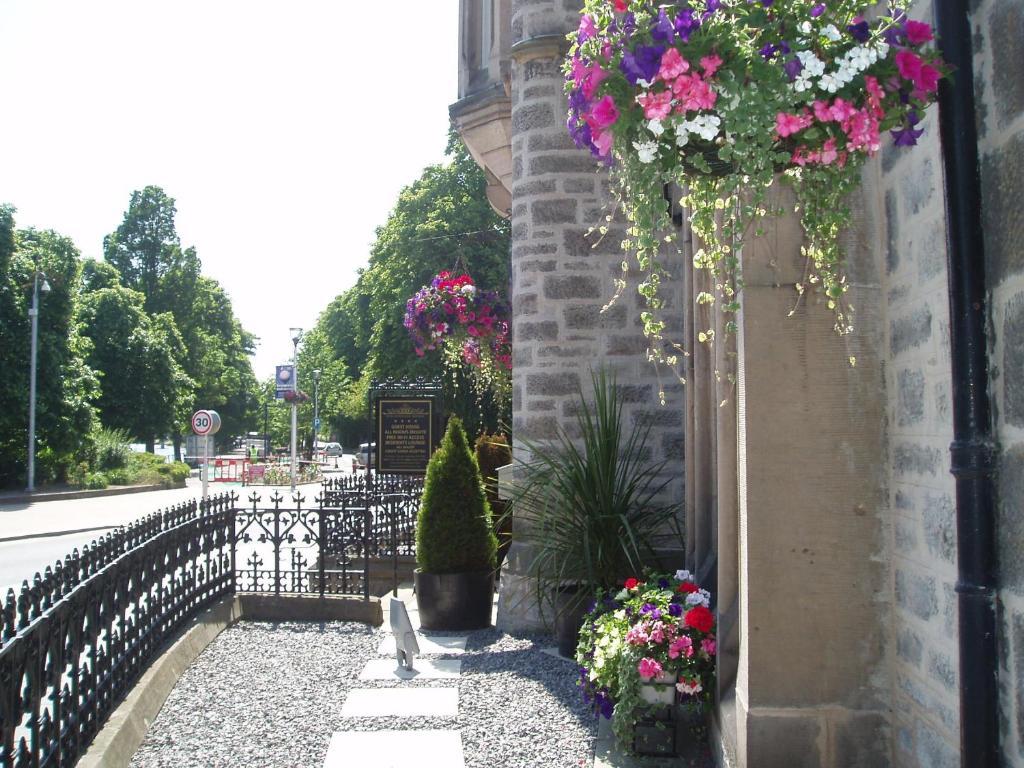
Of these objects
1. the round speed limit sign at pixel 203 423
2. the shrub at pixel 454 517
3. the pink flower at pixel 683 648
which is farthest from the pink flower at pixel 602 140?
the round speed limit sign at pixel 203 423

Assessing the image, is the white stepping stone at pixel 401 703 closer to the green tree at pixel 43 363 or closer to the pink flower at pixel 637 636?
the pink flower at pixel 637 636

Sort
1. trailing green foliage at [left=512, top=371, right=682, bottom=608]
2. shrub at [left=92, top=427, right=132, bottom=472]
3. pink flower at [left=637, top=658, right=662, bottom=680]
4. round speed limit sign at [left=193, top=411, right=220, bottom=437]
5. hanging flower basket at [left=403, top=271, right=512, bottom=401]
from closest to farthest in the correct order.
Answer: pink flower at [left=637, top=658, right=662, bottom=680]
trailing green foliage at [left=512, top=371, right=682, bottom=608]
hanging flower basket at [left=403, top=271, right=512, bottom=401]
round speed limit sign at [left=193, top=411, right=220, bottom=437]
shrub at [left=92, top=427, right=132, bottom=472]

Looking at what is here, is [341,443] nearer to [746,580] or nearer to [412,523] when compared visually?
[412,523]

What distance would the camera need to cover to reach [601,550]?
5941mm

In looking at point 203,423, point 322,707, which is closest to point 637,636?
point 322,707

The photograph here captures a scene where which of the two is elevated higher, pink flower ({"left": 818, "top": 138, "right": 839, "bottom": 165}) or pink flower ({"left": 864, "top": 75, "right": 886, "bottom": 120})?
pink flower ({"left": 864, "top": 75, "right": 886, "bottom": 120})

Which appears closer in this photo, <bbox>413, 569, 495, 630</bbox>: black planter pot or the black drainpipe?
the black drainpipe

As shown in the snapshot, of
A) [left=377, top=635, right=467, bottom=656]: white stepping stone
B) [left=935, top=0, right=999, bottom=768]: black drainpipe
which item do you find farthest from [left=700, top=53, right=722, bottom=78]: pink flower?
[left=377, top=635, right=467, bottom=656]: white stepping stone

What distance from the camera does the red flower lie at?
436cm

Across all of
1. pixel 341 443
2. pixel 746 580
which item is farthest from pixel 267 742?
pixel 341 443

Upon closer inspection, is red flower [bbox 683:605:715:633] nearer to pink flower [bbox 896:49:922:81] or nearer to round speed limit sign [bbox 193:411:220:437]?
pink flower [bbox 896:49:922:81]

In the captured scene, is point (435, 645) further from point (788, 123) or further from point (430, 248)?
point (430, 248)

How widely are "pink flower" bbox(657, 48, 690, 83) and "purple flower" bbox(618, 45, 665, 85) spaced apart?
0.10 feet

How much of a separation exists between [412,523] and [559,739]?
25.3ft
